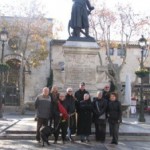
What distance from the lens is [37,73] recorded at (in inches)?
1757

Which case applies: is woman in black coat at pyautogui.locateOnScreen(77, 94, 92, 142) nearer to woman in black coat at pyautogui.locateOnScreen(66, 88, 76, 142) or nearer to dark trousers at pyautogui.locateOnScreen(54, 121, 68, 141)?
woman in black coat at pyautogui.locateOnScreen(66, 88, 76, 142)

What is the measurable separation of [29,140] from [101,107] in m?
2.60

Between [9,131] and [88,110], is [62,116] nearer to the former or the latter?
[88,110]

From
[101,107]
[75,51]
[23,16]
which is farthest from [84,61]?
[23,16]

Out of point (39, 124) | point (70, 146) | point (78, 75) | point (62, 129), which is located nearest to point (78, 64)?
point (78, 75)

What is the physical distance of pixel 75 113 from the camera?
1319cm

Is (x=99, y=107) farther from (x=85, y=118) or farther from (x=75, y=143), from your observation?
(x=75, y=143)

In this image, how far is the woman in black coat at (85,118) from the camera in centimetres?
1299

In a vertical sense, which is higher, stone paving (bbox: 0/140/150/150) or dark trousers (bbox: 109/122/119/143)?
dark trousers (bbox: 109/122/119/143)

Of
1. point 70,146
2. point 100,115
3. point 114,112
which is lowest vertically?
point 70,146

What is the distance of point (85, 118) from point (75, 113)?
37 cm

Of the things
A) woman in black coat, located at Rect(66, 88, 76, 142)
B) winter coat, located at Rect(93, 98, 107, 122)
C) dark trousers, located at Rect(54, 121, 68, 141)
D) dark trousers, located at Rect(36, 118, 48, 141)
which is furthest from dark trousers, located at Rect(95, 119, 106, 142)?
dark trousers, located at Rect(36, 118, 48, 141)

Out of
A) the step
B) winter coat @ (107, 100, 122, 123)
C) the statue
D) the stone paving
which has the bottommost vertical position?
the stone paving

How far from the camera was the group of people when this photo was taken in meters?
12.6
